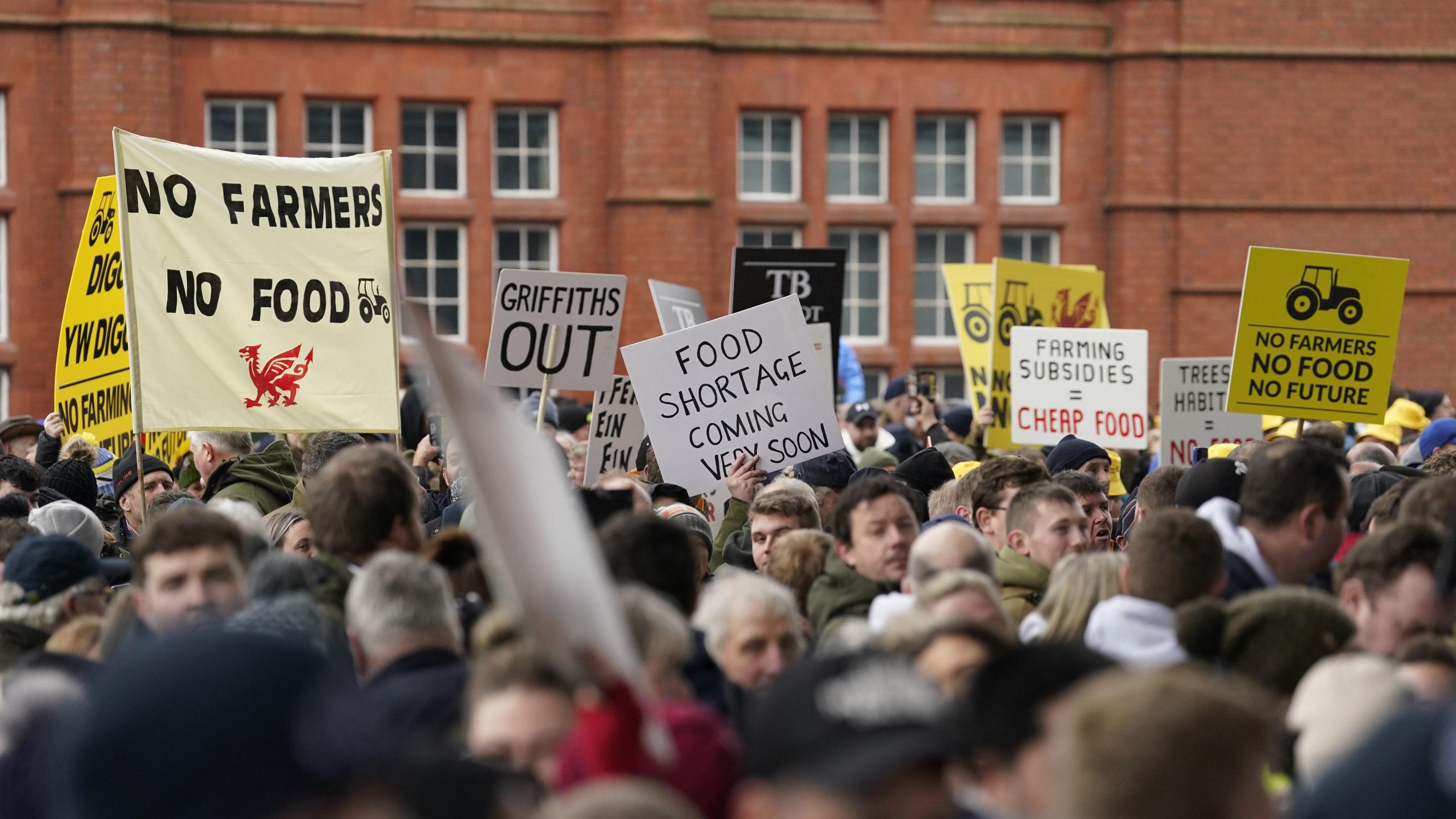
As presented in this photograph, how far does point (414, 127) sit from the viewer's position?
25922mm

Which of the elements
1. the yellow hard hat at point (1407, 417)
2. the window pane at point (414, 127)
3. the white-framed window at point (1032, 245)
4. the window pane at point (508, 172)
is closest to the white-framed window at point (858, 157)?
the white-framed window at point (1032, 245)

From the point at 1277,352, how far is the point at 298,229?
5354 mm

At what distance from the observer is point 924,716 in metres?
2.89

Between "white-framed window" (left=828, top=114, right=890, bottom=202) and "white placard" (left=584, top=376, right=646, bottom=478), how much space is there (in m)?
15.4

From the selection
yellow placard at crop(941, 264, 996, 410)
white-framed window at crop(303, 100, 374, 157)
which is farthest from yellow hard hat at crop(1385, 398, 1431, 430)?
white-framed window at crop(303, 100, 374, 157)

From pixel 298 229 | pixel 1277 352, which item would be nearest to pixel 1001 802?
pixel 298 229

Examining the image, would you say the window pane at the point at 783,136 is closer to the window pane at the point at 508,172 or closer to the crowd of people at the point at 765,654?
the window pane at the point at 508,172

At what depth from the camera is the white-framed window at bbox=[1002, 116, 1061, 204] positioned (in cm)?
2742

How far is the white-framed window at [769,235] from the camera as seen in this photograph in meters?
26.7

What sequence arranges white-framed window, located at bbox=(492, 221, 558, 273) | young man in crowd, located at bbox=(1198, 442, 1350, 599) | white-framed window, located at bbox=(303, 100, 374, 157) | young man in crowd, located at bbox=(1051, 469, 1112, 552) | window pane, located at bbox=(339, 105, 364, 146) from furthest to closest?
white-framed window, located at bbox=(492, 221, 558, 273) → window pane, located at bbox=(339, 105, 364, 146) → white-framed window, located at bbox=(303, 100, 374, 157) → young man in crowd, located at bbox=(1051, 469, 1112, 552) → young man in crowd, located at bbox=(1198, 442, 1350, 599)

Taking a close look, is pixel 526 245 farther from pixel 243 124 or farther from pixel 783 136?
pixel 243 124

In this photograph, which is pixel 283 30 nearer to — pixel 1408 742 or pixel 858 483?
pixel 858 483

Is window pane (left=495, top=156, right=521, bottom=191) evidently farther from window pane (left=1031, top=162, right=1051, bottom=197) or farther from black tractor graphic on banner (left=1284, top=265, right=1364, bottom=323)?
black tractor graphic on banner (left=1284, top=265, right=1364, bottom=323)

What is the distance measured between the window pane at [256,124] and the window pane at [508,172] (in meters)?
3.04
